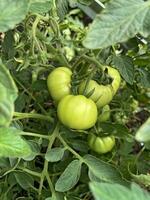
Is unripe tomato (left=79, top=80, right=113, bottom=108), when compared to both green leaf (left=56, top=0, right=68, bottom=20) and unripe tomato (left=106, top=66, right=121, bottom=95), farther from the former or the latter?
green leaf (left=56, top=0, right=68, bottom=20)

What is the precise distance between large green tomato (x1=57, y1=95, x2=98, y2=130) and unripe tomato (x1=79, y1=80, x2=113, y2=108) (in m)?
0.03

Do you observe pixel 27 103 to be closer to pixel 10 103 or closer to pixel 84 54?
pixel 84 54

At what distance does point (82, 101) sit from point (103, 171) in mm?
140

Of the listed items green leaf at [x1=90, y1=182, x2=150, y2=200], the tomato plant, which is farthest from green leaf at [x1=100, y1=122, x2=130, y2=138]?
green leaf at [x1=90, y1=182, x2=150, y2=200]

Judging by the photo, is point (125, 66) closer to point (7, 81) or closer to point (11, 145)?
point (11, 145)

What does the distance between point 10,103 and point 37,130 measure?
66cm

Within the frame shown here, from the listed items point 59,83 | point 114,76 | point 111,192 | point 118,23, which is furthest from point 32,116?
point 111,192

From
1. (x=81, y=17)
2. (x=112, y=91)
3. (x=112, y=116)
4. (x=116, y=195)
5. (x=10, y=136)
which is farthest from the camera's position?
(x=81, y=17)

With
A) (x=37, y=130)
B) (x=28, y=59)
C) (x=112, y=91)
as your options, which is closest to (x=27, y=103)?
(x=37, y=130)

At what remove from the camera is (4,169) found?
1.05 metres

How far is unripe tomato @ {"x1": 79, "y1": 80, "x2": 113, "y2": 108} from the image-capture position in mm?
1014

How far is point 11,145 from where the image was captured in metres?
0.79

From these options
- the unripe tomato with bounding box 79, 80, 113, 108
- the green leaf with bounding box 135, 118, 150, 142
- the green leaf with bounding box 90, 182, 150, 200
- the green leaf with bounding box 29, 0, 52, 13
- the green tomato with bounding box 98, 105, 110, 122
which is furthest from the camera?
the green tomato with bounding box 98, 105, 110, 122

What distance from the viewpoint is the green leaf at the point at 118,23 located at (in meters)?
0.66
